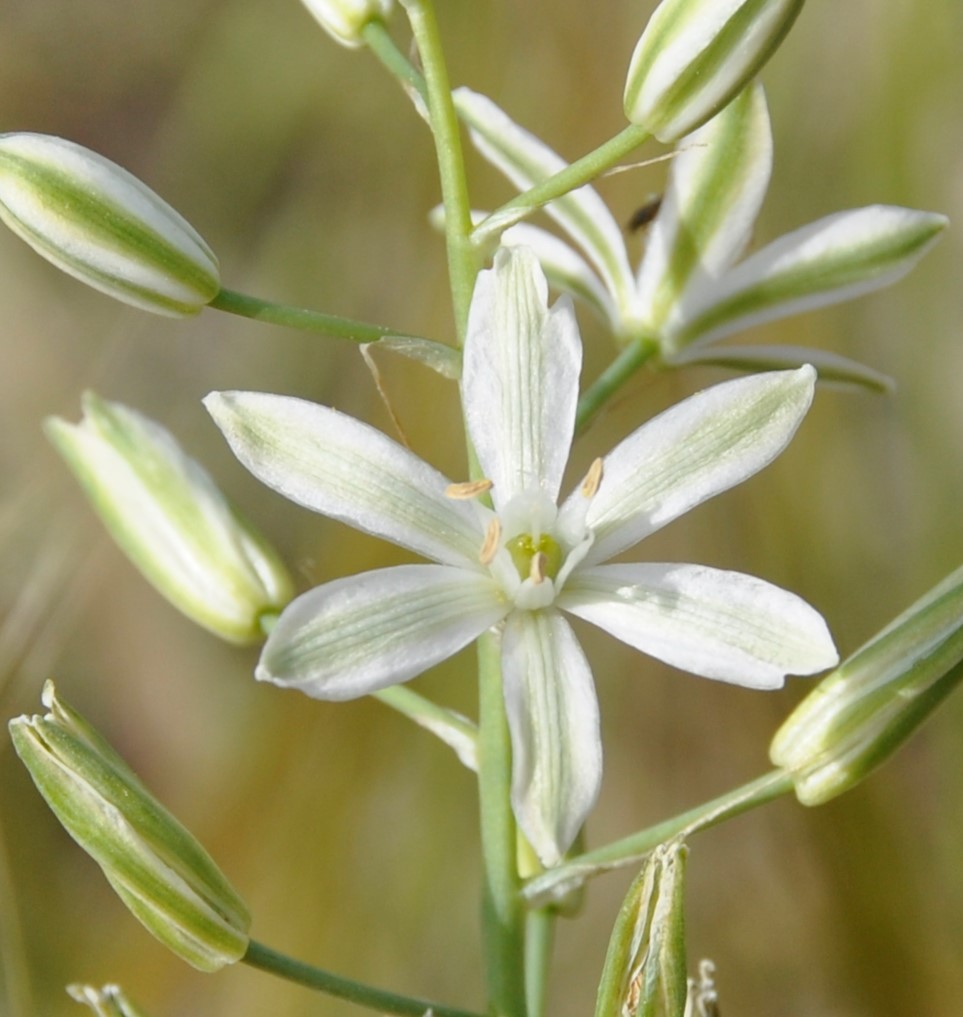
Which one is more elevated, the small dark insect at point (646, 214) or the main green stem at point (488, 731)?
the small dark insect at point (646, 214)

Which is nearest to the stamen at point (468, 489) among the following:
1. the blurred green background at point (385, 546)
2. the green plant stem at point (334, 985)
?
the green plant stem at point (334, 985)

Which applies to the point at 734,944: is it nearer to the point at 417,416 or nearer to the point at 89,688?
the point at 417,416

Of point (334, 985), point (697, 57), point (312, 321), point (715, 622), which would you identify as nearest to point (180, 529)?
point (312, 321)

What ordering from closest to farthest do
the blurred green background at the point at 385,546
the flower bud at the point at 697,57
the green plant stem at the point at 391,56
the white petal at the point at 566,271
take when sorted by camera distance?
the flower bud at the point at 697,57, the green plant stem at the point at 391,56, the white petal at the point at 566,271, the blurred green background at the point at 385,546

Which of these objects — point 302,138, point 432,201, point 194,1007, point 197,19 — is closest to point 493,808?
point 194,1007

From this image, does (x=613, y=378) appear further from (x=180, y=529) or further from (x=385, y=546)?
(x=385, y=546)

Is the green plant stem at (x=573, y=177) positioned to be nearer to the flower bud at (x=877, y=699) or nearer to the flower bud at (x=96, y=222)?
the flower bud at (x=96, y=222)
